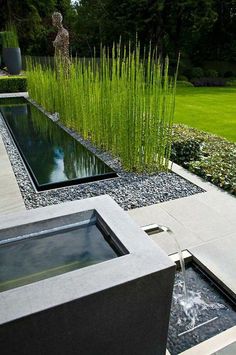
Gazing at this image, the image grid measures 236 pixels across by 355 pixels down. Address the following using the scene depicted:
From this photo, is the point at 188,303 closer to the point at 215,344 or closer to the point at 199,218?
the point at 215,344

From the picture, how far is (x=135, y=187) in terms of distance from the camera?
124 inches

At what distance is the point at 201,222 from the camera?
2.54 meters

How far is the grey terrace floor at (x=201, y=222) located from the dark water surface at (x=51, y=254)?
735mm

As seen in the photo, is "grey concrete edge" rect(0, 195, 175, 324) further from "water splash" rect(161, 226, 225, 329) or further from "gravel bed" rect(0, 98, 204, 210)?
"gravel bed" rect(0, 98, 204, 210)

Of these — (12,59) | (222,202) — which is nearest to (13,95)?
(12,59)

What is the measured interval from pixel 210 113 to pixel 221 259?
19.5 ft

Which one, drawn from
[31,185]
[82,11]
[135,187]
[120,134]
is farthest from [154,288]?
[82,11]

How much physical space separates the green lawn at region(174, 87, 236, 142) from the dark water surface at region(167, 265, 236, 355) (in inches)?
151

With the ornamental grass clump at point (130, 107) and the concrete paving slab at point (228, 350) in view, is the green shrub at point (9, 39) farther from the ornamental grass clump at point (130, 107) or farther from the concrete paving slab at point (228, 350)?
the concrete paving slab at point (228, 350)

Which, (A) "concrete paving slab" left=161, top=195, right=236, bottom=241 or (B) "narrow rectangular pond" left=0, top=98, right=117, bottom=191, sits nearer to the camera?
(A) "concrete paving slab" left=161, top=195, right=236, bottom=241

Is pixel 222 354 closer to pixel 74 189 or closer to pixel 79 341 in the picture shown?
pixel 79 341

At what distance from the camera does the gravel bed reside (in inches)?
114

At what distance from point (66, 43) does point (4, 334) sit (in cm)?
797

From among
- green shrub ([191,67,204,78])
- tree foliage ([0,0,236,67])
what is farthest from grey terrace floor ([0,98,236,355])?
green shrub ([191,67,204,78])
